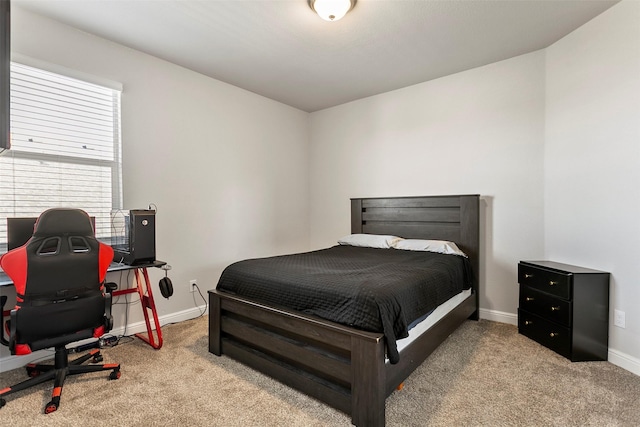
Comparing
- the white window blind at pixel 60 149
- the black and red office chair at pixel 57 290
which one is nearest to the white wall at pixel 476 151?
the white window blind at pixel 60 149

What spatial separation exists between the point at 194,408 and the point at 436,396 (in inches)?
54.6

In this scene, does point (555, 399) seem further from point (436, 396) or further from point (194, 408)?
point (194, 408)

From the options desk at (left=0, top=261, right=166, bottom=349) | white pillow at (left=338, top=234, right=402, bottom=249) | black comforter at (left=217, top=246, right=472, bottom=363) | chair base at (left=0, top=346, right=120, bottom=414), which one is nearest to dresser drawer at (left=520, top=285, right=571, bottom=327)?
black comforter at (left=217, top=246, right=472, bottom=363)

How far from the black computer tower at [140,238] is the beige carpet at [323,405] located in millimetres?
738

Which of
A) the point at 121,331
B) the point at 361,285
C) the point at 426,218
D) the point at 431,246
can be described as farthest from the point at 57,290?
the point at 426,218

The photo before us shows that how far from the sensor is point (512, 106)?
304 cm

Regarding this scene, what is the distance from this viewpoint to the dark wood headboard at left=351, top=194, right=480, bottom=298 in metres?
3.13

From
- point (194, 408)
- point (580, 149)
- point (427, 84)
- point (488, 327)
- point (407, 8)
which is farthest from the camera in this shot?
point (427, 84)

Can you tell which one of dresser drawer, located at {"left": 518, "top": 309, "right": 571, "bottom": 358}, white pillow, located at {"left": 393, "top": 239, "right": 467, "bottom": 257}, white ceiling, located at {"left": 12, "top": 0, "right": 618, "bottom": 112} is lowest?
dresser drawer, located at {"left": 518, "top": 309, "right": 571, "bottom": 358}

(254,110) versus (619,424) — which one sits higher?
(254,110)

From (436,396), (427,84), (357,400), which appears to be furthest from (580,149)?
Answer: (357,400)

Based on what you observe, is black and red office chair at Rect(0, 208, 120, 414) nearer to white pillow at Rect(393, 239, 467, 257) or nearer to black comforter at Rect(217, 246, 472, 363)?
black comforter at Rect(217, 246, 472, 363)

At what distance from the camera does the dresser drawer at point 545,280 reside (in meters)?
2.30

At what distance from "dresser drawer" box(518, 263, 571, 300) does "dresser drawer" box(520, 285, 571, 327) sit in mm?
41
